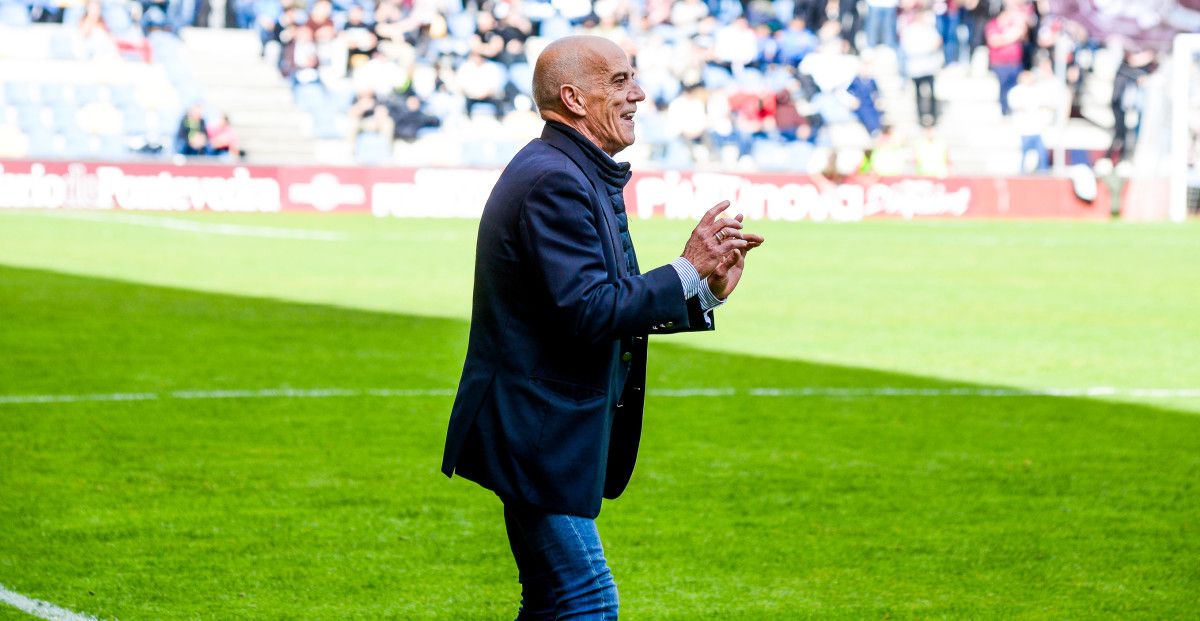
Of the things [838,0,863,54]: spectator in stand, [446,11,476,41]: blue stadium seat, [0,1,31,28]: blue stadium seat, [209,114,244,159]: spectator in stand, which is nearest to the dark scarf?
[209,114,244,159]: spectator in stand

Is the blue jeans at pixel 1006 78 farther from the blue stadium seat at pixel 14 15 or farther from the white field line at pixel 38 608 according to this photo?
the white field line at pixel 38 608

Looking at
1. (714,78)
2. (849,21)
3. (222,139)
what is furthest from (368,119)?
(849,21)

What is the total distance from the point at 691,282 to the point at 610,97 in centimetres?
44

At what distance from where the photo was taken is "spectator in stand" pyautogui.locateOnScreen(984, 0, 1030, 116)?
35.0 m

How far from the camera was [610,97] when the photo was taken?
3.58 meters

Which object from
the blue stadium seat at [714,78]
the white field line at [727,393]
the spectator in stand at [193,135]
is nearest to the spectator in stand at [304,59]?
the spectator in stand at [193,135]

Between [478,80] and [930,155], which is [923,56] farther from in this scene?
[478,80]

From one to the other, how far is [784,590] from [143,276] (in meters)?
13.3

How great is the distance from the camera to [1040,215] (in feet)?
104

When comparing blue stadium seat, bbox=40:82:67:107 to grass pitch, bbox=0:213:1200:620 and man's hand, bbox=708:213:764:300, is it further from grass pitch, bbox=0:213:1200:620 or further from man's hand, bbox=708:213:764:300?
man's hand, bbox=708:213:764:300

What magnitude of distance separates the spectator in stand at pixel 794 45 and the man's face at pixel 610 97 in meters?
32.4

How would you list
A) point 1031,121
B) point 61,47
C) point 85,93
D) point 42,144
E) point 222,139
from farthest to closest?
point 1031,121
point 61,47
point 85,93
point 42,144
point 222,139

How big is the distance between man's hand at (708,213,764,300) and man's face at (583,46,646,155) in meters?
0.33

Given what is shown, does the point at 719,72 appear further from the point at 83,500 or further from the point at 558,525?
the point at 558,525
